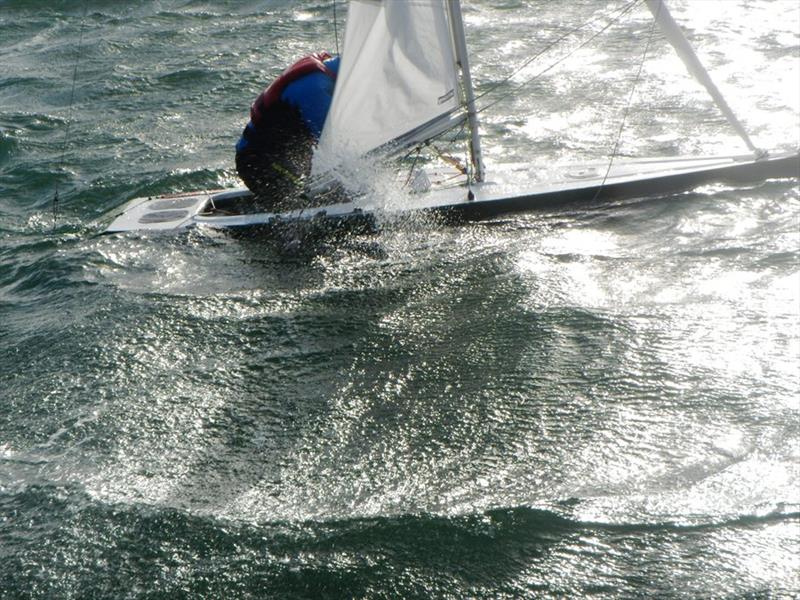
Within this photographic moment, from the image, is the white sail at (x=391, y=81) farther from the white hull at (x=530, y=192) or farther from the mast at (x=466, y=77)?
the white hull at (x=530, y=192)

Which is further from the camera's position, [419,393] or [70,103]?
[70,103]

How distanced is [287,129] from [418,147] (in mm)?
834

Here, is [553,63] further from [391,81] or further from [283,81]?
[283,81]

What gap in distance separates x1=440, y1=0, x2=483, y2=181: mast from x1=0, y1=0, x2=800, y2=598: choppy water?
551mm

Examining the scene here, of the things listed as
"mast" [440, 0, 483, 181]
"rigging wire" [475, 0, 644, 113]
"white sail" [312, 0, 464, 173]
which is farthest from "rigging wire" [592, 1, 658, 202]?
"white sail" [312, 0, 464, 173]

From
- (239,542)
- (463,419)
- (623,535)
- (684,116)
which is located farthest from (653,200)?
(239,542)

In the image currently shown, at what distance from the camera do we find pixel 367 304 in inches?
222

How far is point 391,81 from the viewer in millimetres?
6230

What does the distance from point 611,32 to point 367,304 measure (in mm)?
5519

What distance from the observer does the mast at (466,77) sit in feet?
20.2

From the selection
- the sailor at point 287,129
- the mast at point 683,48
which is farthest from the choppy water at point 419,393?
the mast at point 683,48

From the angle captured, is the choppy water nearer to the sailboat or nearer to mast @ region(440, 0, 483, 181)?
the sailboat

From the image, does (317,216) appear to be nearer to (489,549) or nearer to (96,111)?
(489,549)

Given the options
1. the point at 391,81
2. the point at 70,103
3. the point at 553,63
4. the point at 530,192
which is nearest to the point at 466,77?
the point at 391,81
